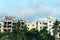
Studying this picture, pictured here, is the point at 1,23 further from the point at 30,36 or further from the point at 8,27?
the point at 30,36

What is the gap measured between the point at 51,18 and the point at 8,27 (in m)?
15.6

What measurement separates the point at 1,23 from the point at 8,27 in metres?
2.70

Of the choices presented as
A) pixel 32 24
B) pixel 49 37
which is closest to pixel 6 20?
pixel 32 24

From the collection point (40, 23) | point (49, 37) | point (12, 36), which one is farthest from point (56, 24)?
point (40, 23)

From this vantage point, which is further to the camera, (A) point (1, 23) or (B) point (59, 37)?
(A) point (1, 23)

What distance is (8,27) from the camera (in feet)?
312

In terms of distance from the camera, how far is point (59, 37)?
3155 inches

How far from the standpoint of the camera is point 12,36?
67625 mm

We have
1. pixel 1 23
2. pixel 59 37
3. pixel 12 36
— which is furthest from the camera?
pixel 1 23

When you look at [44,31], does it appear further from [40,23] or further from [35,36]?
[40,23]

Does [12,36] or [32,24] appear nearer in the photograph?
[12,36]

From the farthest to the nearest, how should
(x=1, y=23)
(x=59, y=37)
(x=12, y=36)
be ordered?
1. (x=1, y=23)
2. (x=59, y=37)
3. (x=12, y=36)

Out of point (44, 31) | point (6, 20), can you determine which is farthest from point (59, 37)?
point (6, 20)

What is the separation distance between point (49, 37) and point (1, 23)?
1178 inches
